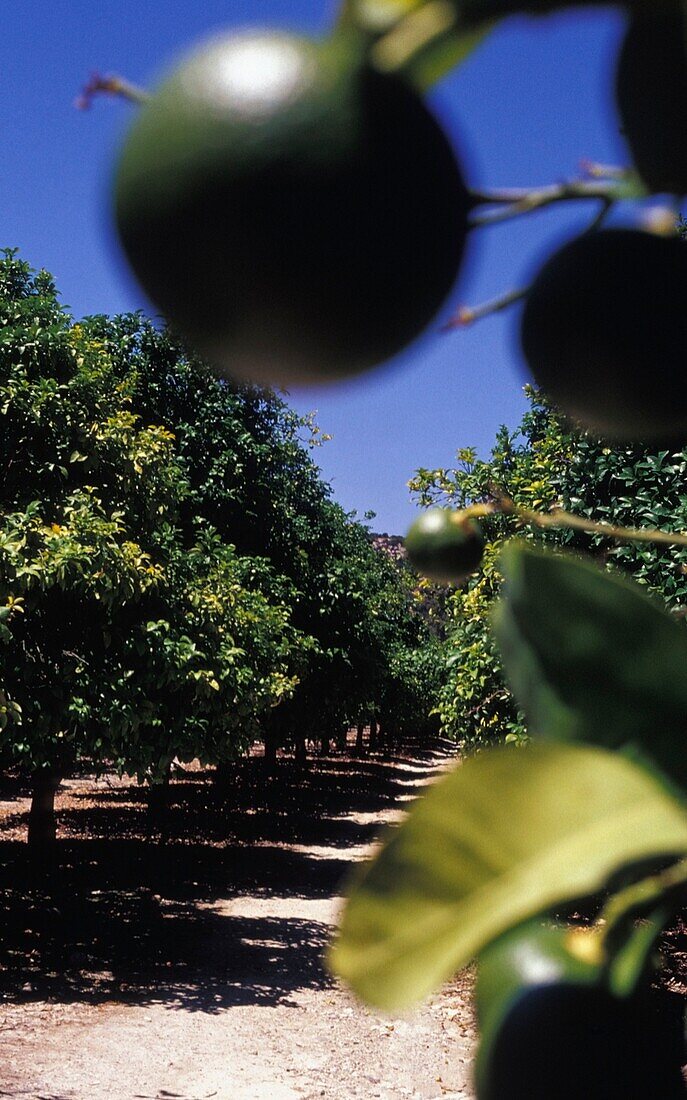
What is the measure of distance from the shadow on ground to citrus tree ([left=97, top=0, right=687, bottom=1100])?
11.3 metres

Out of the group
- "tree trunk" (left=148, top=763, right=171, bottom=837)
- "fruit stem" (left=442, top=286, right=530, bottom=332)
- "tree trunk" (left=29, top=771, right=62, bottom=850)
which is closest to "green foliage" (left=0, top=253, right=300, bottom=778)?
"tree trunk" (left=29, top=771, right=62, bottom=850)

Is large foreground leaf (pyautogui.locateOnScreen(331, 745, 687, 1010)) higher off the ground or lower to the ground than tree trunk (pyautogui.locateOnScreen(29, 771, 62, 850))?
higher

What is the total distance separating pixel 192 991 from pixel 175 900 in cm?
460

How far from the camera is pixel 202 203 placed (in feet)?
1.51

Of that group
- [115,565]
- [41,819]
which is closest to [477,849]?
[115,565]

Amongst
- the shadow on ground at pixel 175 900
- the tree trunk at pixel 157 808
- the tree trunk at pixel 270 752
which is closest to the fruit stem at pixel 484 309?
the shadow on ground at pixel 175 900

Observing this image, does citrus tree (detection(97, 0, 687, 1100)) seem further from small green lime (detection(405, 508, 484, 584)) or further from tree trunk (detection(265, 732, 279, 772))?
tree trunk (detection(265, 732, 279, 772))

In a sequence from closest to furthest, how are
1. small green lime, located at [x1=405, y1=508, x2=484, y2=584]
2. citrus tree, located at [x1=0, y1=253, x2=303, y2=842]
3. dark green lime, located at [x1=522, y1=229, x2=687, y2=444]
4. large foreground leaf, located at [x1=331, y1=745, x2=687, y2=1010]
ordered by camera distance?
large foreground leaf, located at [x1=331, y1=745, x2=687, y2=1010] < dark green lime, located at [x1=522, y1=229, x2=687, y2=444] < small green lime, located at [x1=405, y1=508, x2=484, y2=584] < citrus tree, located at [x1=0, y1=253, x2=303, y2=842]

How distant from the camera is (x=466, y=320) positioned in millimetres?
592

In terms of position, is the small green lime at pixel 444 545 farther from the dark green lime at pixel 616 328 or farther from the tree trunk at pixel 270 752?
the tree trunk at pixel 270 752

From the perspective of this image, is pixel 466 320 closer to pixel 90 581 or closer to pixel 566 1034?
pixel 566 1034

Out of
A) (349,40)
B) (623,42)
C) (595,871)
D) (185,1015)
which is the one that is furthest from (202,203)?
(185,1015)

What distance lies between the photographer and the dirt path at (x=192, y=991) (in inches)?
346

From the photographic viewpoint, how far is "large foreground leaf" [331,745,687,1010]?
0.34 meters
